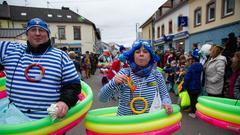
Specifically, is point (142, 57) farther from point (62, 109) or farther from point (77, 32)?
point (77, 32)

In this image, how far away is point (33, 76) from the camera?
6.69 feet

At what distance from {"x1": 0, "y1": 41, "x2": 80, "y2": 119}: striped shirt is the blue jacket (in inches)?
Answer: 175

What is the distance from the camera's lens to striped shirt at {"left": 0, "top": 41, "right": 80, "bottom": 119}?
2.04 metres

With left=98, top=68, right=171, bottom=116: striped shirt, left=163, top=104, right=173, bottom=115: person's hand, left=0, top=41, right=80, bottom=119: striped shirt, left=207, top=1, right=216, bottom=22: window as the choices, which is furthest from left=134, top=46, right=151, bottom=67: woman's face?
left=207, top=1, right=216, bottom=22: window

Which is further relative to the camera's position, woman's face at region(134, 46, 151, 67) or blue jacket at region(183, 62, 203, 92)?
blue jacket at region(183, 62, 203, 92)

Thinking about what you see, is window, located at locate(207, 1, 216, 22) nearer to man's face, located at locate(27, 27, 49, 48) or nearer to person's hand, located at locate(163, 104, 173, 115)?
person's hand, located at locate(163, 104, 173, 115)

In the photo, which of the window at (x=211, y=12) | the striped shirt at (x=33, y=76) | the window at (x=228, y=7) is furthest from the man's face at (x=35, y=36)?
the window at (x=211, y=12)

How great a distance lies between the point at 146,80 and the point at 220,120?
1179 mm

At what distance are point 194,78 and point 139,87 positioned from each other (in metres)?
3.94

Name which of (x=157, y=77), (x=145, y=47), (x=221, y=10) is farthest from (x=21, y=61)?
(x=221, y=10)

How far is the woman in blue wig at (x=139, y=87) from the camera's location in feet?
7.94

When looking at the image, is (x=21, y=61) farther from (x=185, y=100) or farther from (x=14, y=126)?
(x=185, y=100)

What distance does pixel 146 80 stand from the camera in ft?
8.16

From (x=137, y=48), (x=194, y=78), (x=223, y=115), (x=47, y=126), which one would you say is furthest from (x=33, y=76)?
(x=194, y=78)
